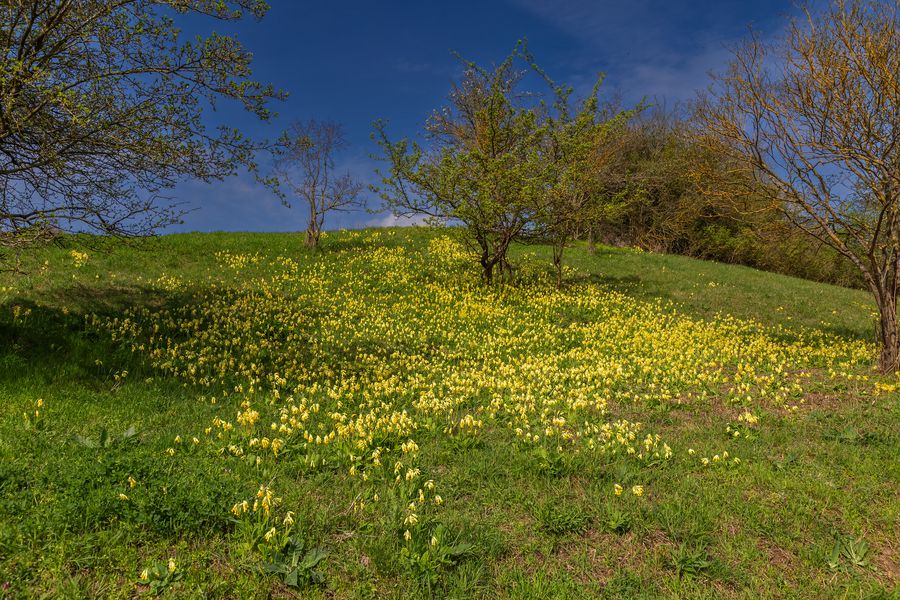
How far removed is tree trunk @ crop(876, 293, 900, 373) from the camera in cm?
1258

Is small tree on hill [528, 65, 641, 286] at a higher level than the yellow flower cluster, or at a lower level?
higher

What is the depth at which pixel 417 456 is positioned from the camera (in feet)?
22.1

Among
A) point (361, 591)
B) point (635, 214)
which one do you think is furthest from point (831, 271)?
point (361, 591)

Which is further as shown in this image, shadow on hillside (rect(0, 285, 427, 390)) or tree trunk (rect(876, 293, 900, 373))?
tree trunk (rect(876, 293, 900, 373))

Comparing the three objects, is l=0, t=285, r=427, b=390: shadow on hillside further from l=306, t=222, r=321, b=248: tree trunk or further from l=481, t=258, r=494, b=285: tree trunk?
l=306, t=222, r=321, b=248: tree trunk

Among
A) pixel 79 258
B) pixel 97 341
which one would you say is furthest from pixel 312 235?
pixel 97 341

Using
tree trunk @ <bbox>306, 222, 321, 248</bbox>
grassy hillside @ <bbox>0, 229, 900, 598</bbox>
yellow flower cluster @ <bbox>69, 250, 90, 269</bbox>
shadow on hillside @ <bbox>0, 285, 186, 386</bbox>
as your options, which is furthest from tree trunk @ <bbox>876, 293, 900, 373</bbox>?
yellow flower cluster @ <bbox>69, 250, 90, 269</bbox>

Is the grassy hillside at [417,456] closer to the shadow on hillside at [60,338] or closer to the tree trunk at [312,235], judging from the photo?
the shadow on hillside at [60,338]

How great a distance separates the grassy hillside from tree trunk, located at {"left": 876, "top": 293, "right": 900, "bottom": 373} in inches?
16.8

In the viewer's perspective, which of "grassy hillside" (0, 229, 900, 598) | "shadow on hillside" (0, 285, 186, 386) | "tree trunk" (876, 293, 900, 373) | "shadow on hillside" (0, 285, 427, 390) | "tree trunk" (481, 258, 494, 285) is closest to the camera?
"grassy hillside" (0, 229, 900, 598)

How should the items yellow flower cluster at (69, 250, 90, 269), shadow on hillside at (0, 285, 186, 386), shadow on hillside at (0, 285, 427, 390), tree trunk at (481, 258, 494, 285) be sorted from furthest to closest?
→ tree trunk at (481, 258, 494, 285) → yellow flower cluster at (69, 250, 90, 269) → shadow on hillside at (0, 285, 427, 390) → shadow on hillside at (0, 285, 186, 386)

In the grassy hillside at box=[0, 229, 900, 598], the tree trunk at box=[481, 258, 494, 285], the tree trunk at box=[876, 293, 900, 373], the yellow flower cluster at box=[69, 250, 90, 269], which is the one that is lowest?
the grassy hillside at box=[0, 229, 900, 598]

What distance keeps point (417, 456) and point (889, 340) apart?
13239mm

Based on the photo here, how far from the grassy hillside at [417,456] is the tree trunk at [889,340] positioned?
0.43m
